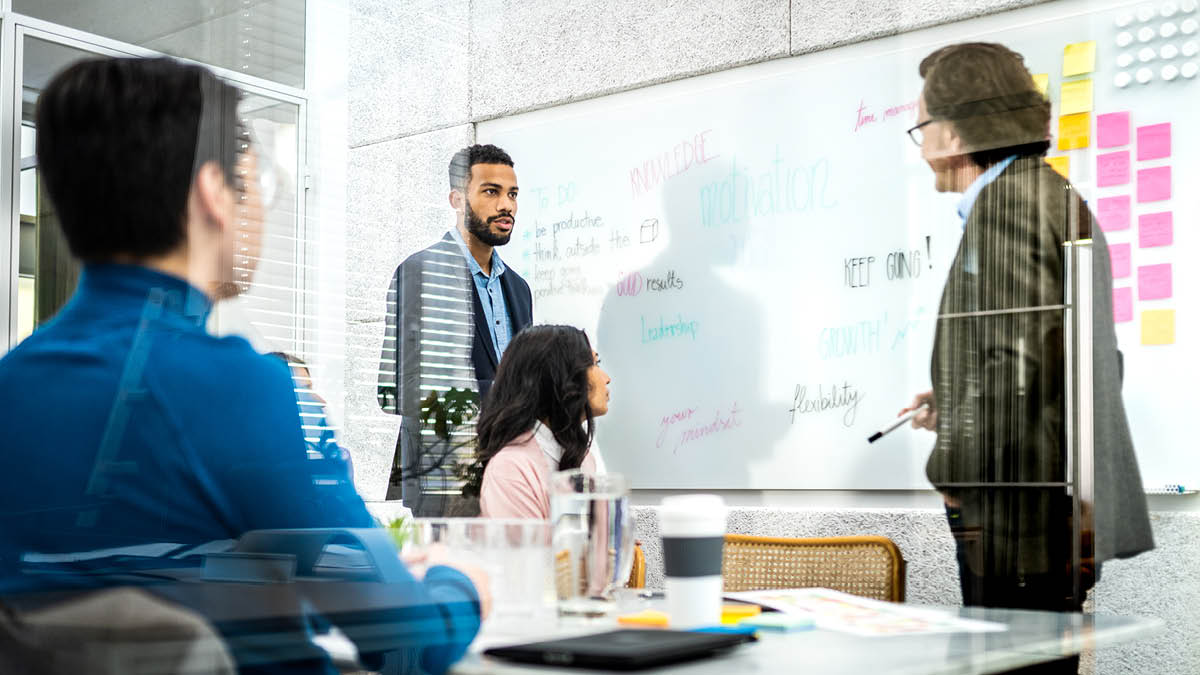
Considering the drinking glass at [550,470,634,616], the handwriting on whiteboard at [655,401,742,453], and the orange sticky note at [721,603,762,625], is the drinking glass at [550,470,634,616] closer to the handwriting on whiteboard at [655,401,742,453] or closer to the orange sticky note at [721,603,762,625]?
the orange sticky note at [721,603,762,625]

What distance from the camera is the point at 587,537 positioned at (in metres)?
1.34

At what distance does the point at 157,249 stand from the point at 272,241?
1.26 ft

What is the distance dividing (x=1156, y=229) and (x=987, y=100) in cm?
49

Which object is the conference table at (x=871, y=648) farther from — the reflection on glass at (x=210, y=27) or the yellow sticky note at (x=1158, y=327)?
the yellow sticky note at (x=1158, y=327)

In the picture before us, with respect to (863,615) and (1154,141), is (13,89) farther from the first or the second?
(1154,141)

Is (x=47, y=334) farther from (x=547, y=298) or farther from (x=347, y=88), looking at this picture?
(x=547, y=298)

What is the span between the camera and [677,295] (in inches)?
119

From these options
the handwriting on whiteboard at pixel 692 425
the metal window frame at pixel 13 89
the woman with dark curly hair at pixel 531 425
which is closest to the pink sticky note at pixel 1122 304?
the handwriting on whiteboard at pixel 692 425

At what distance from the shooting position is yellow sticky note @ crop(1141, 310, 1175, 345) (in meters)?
2.59

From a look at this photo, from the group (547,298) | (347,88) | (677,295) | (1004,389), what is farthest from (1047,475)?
(347,88)

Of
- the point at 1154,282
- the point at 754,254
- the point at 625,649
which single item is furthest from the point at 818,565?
the point at 625,649

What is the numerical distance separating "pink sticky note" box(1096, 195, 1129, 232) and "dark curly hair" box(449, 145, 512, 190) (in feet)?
4.53

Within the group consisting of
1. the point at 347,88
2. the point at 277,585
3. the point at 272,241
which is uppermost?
the point at 347,88

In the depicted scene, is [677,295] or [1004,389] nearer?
[1004,389]
